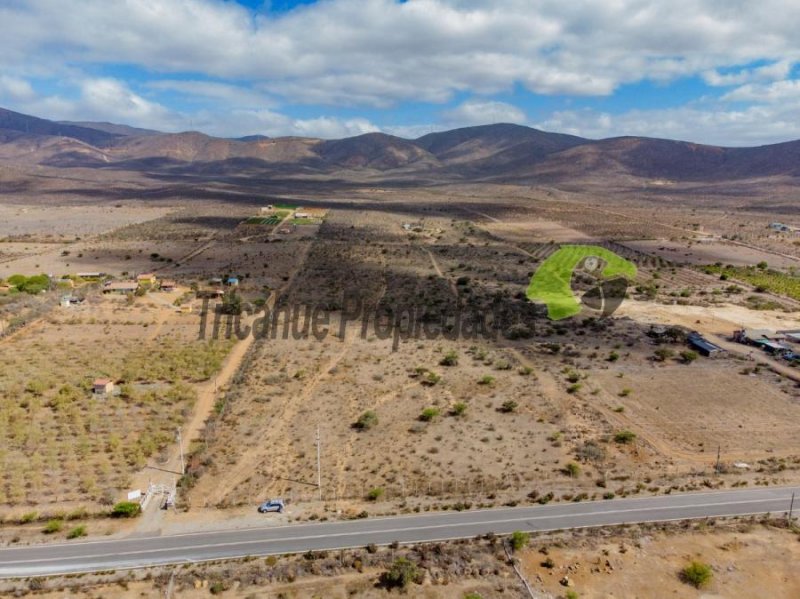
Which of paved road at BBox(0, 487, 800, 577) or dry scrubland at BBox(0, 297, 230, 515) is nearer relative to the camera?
paved road at BBox(0, 487, 800, 577)

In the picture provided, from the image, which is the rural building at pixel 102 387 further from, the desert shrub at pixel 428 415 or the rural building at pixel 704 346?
the rural building at pixel 704 346

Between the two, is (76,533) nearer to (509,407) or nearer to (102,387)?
(102,387)

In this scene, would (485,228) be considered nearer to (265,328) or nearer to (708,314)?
(708,314)

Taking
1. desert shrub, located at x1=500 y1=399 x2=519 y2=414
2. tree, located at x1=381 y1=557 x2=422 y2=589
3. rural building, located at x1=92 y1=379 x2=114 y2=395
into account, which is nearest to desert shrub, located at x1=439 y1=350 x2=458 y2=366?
desert shrub, located at x1=500 y1=399 x2=519 y2=414

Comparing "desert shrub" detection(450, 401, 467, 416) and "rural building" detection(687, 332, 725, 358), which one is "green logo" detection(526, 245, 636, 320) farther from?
"desert shrub" detection(450, 401, 467, 416)

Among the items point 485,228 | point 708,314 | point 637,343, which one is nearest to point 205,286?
point 637,343

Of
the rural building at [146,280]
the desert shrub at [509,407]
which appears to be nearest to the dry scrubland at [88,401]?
the rural building at [146,280]
